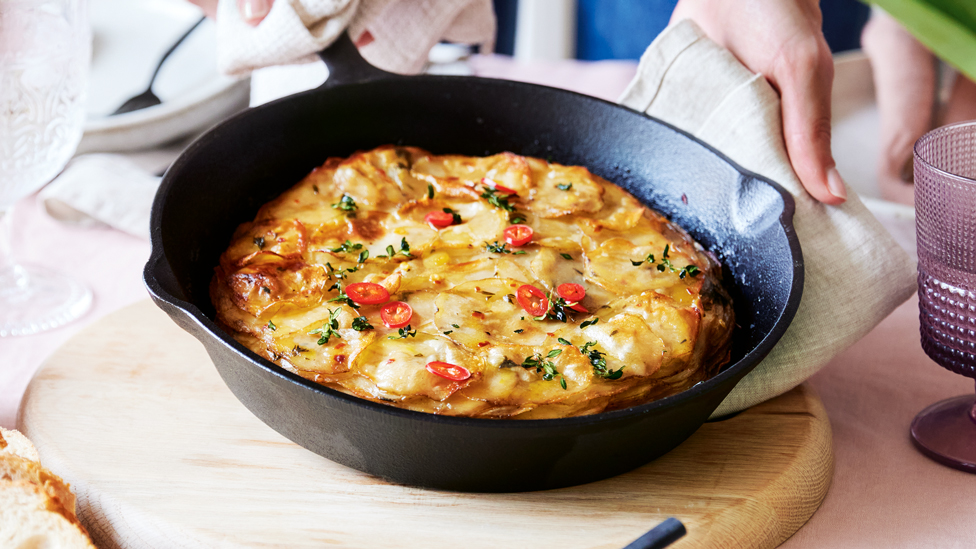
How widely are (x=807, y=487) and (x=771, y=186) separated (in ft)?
2.54

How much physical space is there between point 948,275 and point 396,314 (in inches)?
49.2

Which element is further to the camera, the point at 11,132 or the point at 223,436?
the point at 11,132

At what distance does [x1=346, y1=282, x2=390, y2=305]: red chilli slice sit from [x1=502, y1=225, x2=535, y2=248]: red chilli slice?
0.40 m

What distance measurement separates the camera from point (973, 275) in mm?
1787

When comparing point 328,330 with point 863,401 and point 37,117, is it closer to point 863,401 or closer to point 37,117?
point 37,117

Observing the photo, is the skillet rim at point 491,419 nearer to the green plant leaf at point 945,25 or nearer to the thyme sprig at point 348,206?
the thyme sprig at point 348,206

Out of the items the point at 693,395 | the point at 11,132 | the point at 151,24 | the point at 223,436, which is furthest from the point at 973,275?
the point at 151,24

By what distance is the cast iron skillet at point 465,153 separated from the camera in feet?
4.87

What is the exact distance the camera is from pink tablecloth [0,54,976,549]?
174 centimetres

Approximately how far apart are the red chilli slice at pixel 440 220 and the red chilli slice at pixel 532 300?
1.31 feet

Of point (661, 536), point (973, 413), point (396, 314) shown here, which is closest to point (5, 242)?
point (396, 314)

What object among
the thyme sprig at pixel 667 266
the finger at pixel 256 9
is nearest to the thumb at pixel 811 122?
the thyme sprig at pixel 667 266

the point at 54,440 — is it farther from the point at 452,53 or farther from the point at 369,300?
the point at 452,53

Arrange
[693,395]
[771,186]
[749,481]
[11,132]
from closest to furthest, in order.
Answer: [693,395] → [749,481] → [771,186] → [11,132]
